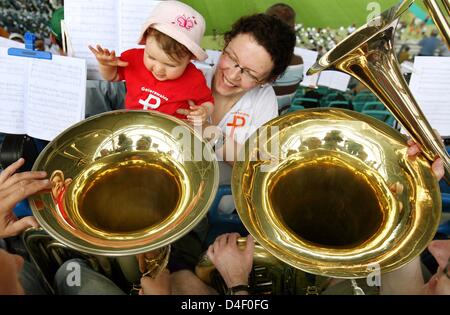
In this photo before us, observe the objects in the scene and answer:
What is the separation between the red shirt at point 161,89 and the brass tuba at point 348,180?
0.32 meters

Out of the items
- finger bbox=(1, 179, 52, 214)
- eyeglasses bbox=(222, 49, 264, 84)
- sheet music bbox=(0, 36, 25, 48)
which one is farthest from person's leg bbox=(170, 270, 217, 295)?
sheet music bbox=(0, 36, 25, 48)

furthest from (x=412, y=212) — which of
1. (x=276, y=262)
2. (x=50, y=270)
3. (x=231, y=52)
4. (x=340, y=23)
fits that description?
(x=340, y=23)

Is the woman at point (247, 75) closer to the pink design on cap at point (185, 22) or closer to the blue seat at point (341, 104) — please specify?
the pink design on cap at point (185, 22)

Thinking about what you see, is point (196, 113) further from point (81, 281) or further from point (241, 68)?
point (81, 281)

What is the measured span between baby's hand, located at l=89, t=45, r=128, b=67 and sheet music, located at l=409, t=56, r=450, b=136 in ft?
3.94

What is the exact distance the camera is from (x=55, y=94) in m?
1.49

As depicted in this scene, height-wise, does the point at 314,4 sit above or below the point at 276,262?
above

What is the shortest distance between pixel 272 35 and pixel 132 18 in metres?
0.57

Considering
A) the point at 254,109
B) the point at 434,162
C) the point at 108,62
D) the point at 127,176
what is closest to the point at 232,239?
the point at 127,176

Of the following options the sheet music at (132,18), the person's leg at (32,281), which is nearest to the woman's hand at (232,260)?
the person's leg at (32,281)

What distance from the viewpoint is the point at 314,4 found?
207 centimetres

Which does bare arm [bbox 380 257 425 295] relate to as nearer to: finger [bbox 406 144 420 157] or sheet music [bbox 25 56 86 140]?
finger [bbox 406 144 420 157]
